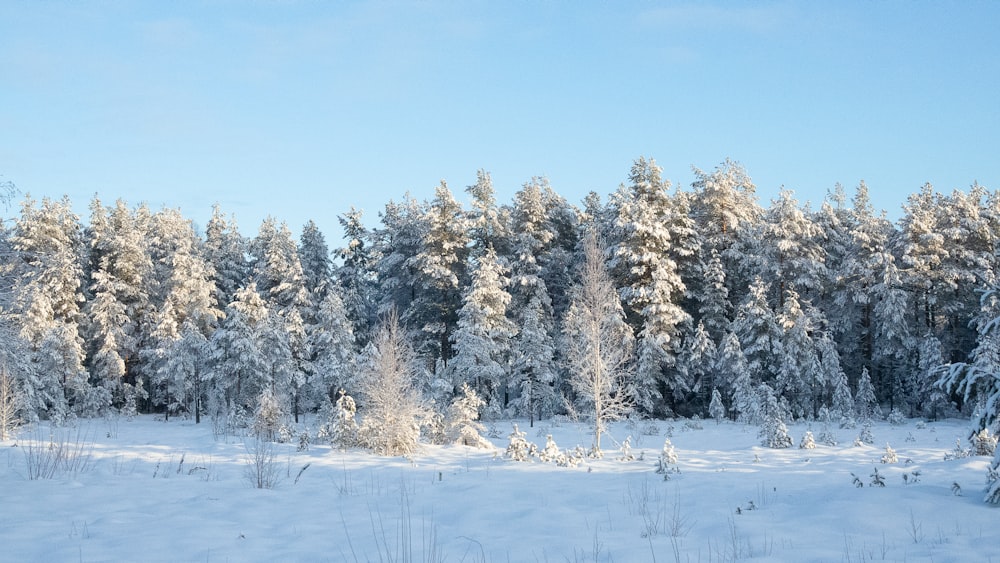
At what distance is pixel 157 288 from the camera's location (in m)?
41.3

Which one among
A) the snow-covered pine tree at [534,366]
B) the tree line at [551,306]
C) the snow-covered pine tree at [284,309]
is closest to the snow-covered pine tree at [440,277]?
the tree line at [551,306]

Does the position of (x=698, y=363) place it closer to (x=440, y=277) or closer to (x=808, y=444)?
(x=808, y=444)

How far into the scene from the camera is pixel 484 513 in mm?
8383

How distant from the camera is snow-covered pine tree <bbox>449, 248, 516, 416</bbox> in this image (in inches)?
1241

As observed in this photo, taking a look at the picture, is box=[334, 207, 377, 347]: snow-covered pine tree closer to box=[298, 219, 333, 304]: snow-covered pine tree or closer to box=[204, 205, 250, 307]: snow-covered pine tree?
box=[298, 219, 333, 304]: snow-covered pine tree

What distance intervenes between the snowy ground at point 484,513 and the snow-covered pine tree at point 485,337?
692 inches

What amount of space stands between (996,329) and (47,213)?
4361 centimetres

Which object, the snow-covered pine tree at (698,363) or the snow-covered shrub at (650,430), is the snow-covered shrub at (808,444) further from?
the snow-covered pine tree at (698,363)

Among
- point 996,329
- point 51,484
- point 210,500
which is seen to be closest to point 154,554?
point 210,500

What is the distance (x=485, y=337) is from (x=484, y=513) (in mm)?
23749

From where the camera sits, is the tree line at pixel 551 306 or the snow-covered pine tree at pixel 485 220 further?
the snow-covered pine tree at pixel 485 220

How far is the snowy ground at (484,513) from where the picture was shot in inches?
241

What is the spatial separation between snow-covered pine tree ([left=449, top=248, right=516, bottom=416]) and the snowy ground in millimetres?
17570

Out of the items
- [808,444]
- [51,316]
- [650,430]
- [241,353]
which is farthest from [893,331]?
[51,316]
